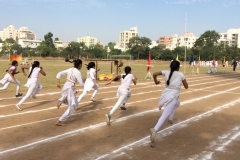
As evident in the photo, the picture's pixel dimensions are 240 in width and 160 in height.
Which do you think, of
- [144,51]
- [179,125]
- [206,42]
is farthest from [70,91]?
[206,42]

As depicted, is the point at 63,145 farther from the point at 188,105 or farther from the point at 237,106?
the point at 237,106

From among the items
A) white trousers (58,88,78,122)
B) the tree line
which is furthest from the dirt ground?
the tree line

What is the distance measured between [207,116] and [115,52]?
306ft

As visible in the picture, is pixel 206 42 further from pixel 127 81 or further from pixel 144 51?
pixel 127 81

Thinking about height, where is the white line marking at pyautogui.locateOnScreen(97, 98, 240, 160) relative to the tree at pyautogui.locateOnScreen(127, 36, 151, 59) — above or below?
below

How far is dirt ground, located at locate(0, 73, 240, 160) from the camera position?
5386mm

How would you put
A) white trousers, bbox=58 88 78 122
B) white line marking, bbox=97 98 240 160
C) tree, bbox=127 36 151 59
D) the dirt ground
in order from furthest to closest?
tree, bbox=127 36 151 59
white trousers, bbox=58 88 78 122
white line marking, bbox=97 98 240 160
the dirt ground

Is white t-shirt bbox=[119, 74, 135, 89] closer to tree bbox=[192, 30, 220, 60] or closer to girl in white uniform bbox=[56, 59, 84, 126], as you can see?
girl in white uniform bbox=[56, 59, 84, 126]

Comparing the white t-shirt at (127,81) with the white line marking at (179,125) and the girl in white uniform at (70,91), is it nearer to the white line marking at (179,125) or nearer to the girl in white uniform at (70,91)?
the girl in white uniform at (70,91)

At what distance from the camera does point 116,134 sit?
6734 millimetres

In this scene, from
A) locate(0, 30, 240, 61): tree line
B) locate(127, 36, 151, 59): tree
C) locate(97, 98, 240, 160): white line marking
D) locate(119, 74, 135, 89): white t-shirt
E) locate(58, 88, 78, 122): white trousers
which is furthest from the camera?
locate(127, 36, 151, 59): tree

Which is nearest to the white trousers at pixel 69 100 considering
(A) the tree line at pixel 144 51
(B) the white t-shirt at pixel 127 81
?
(B) the white t-shirt at pixel 127 81

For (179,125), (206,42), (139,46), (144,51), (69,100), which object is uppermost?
(206,42)

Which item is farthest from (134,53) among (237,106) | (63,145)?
(63,145)
